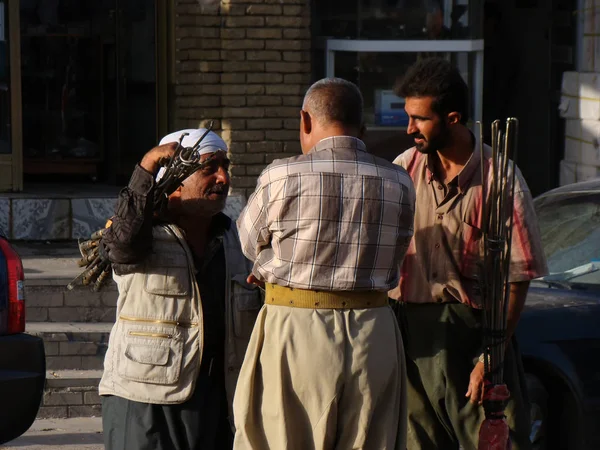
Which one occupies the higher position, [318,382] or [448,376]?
[318,382]

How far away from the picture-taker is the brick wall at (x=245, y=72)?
937cm

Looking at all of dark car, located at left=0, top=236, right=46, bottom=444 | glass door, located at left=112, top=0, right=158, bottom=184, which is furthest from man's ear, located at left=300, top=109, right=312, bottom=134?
glass door, located at left=112, top=0, right=158, bottom=184

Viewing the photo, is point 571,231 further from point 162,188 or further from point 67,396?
point 67,396

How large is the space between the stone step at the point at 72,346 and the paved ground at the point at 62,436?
1.32ft

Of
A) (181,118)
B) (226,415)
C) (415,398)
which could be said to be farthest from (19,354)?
(181,118)

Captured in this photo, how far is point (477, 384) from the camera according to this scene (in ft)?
14.1

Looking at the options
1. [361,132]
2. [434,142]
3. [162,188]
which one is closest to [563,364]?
[434,142]

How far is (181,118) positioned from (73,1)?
7.70ft

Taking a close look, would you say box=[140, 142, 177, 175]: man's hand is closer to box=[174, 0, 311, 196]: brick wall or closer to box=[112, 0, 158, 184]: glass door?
box=[174, 0, 311, 196]: brick wall

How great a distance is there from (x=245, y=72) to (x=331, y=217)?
19.1 ft

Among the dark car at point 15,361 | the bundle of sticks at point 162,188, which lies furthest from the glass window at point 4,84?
the bundle of sticks at point 162,188

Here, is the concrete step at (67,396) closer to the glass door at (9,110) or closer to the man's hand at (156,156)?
the glass door at (9,110)

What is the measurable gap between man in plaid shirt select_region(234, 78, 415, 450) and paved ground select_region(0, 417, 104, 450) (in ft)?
9.57

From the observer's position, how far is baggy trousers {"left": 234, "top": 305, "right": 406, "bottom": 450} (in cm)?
379
